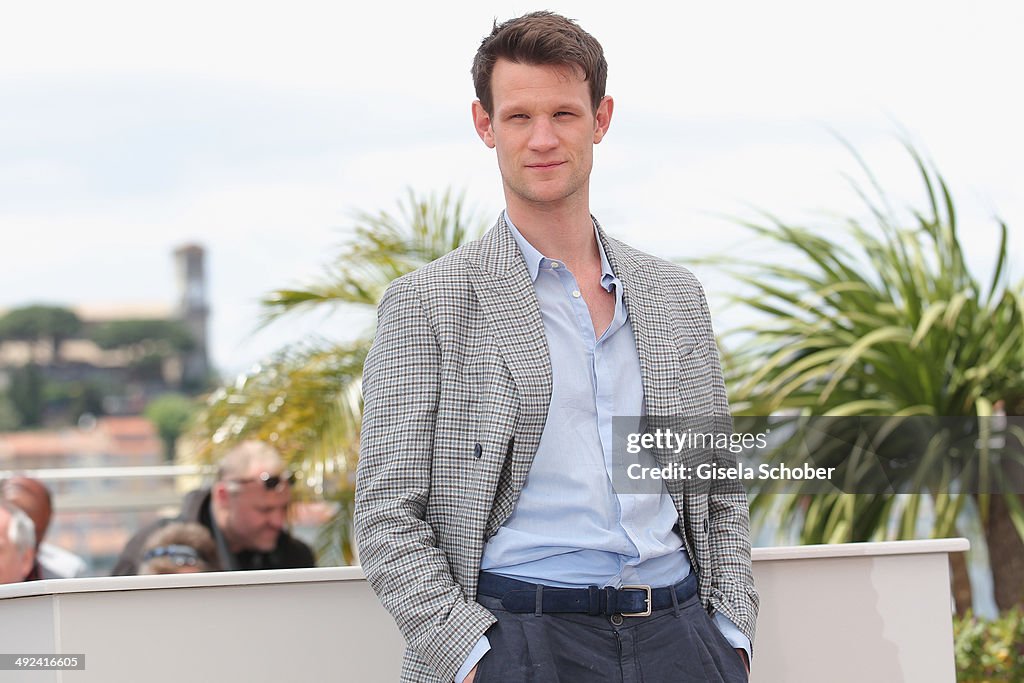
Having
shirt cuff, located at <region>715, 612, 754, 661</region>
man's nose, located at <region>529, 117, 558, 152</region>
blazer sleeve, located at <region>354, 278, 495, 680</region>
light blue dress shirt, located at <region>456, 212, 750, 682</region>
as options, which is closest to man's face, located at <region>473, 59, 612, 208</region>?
man's nose, located at <region>529, 117, 558, 152</region>

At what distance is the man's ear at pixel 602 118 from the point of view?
1.62m

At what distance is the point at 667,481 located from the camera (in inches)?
61.1

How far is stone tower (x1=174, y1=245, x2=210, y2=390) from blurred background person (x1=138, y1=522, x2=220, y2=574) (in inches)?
1964

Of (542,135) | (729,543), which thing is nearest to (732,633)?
(729,543)

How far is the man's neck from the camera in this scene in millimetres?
1587

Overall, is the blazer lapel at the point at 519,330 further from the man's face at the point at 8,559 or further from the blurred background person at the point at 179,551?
the man's face at the point at 8,559

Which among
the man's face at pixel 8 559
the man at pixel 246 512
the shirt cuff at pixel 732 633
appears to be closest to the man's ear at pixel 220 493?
the man at pixel 246 512

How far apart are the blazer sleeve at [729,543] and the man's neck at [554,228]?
0.24m

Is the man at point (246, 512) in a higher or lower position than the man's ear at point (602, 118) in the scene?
lower

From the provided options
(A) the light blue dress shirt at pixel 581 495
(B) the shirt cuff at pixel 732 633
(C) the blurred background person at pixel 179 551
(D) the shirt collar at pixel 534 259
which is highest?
(D) the shirt collar at pixel 534 259

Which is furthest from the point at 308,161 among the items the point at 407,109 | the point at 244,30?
the point at 244,30

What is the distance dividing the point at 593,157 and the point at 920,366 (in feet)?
9.27

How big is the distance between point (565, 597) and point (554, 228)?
50 centimetres

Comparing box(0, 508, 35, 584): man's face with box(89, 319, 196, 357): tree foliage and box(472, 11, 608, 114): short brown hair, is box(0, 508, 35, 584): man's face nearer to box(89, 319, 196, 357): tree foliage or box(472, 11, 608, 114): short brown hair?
box(472, 11, 608, 114): short brown hair
